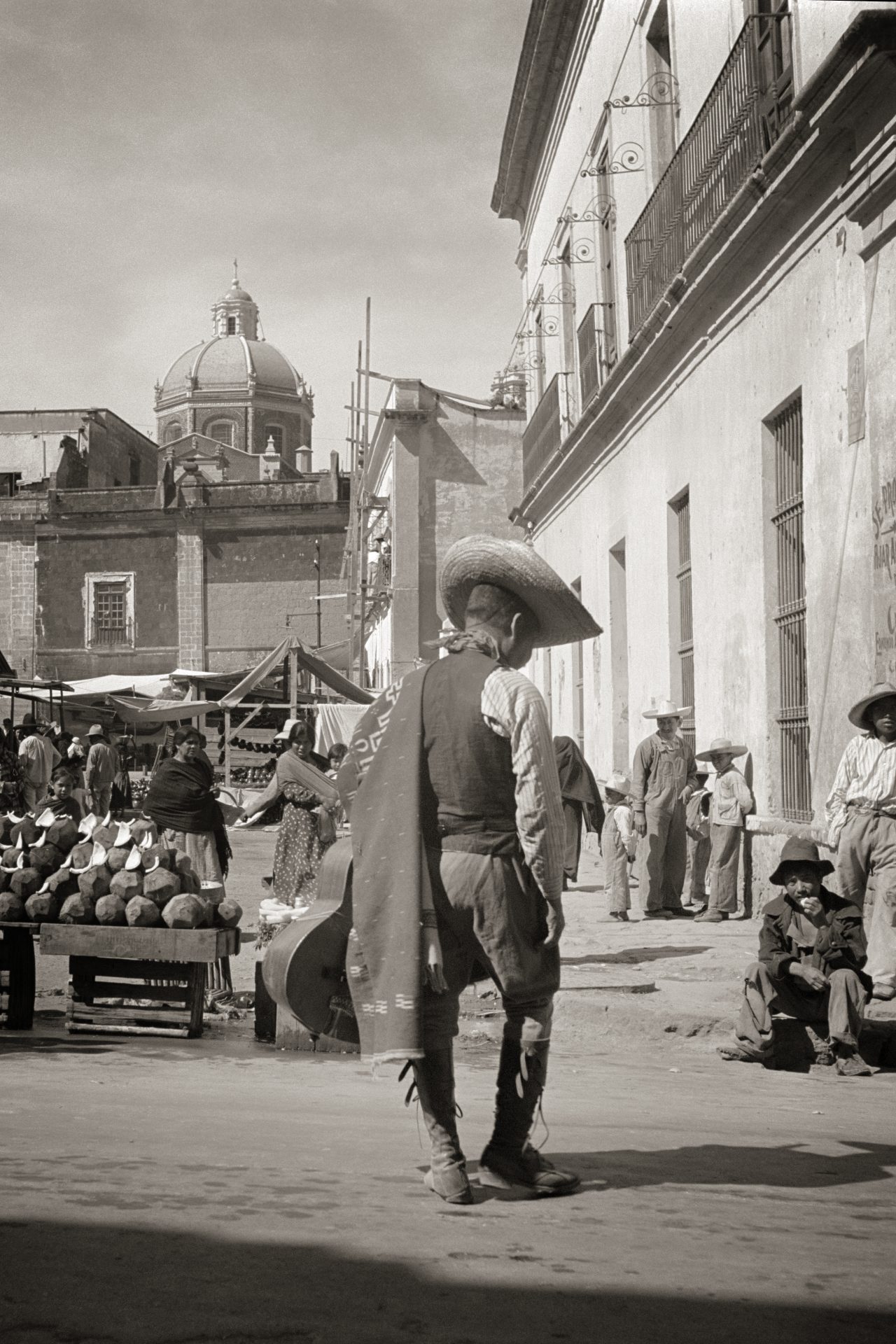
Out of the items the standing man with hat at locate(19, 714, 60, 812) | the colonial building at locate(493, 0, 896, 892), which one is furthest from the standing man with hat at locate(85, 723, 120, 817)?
the colonial building at locate(493, 0, 896, 892)

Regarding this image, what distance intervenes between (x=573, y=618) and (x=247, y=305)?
306ft

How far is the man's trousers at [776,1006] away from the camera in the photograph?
272 inches

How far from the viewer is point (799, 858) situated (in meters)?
7.06

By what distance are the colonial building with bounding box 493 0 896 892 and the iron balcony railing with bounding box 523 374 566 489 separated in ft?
1.57

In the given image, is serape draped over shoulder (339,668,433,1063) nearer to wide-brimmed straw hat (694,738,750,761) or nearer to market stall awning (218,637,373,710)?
wide-brimmed straw hat (694,738,750,761)

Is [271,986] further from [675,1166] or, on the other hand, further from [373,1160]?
[675,1166]

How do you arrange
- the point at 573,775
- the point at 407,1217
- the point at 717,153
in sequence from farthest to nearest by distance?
the point at 717,153
the point at 573,775
the point at 407,1217

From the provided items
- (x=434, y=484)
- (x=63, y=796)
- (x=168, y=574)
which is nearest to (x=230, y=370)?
(x=168, y=574)

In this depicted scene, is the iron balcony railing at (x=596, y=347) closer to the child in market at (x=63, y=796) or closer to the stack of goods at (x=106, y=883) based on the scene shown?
the child in market at (x=63, y=796)

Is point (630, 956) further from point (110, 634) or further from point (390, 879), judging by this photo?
point (110, 634)

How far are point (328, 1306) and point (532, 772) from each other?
148 cm

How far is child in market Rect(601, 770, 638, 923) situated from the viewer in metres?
12.0

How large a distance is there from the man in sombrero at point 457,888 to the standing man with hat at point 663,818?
26.2ft

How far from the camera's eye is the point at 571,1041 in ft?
26.3
